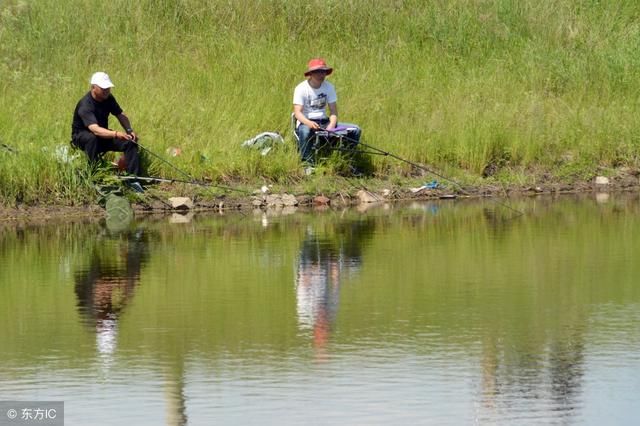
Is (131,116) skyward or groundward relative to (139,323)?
skyward

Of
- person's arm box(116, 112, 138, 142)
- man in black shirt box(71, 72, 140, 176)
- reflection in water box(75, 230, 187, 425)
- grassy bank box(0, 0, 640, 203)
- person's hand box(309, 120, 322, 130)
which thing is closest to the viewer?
reflection in water box(75, 230, 187, 425)

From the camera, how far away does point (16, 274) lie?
12289mm

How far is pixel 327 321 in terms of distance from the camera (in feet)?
32.5

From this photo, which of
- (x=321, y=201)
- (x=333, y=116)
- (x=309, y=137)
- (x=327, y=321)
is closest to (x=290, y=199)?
(x=321, y=201)

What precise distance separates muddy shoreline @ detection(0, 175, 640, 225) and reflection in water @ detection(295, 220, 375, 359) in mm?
1876

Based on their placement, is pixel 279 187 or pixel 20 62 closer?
pixel 279 187

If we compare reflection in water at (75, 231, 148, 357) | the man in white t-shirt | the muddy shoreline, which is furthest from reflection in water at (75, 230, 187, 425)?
the man in white t-shirt

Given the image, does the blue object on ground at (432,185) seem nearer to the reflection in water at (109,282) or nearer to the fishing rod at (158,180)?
the fishing rod at (158,180)

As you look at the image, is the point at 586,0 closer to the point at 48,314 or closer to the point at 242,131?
the point at 242,131

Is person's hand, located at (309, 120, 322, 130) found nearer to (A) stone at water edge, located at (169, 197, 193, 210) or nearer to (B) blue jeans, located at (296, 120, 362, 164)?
(B) blue jeans, located at (296, 120, 362, 164)

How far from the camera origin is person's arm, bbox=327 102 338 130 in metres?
17.8

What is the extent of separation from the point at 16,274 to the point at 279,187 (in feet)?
18.7

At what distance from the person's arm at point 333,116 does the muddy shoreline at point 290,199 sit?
761 mm

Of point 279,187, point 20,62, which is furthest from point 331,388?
point 20,62
